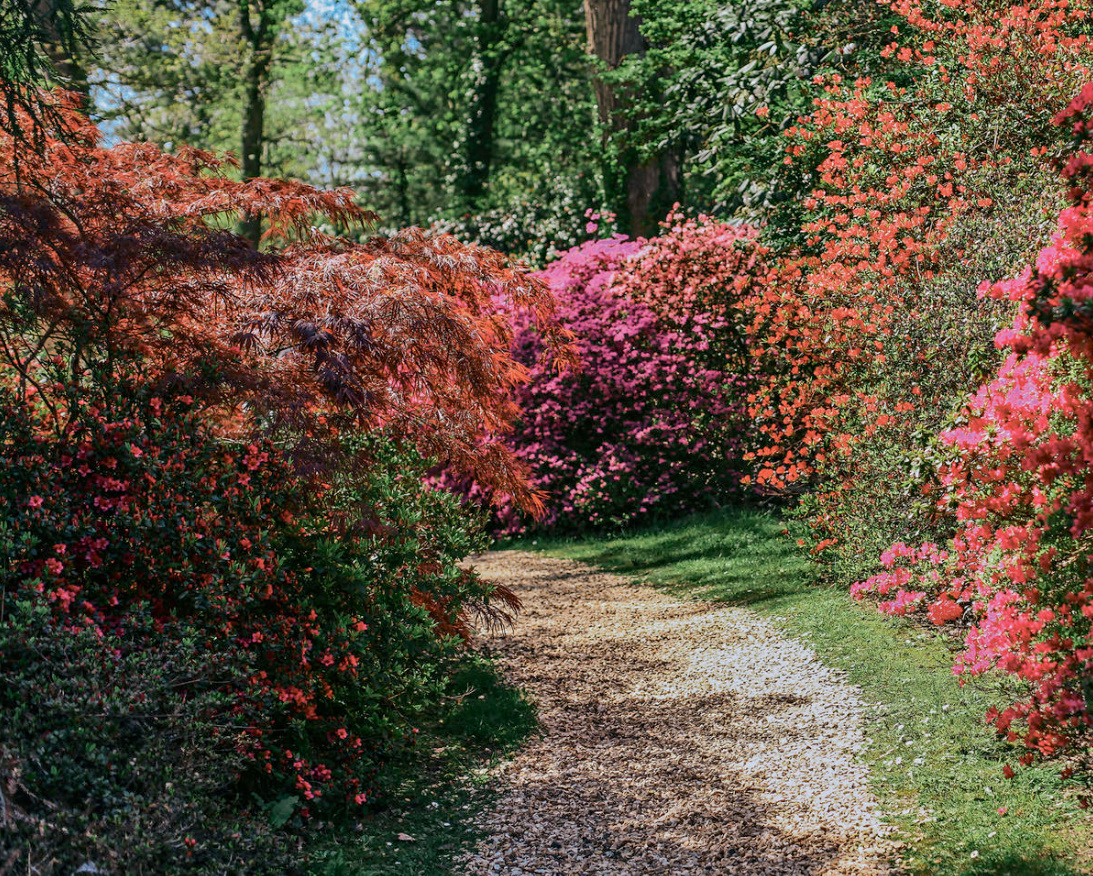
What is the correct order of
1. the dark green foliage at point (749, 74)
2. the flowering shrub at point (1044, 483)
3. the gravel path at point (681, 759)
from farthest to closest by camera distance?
the dark green foliage at point (749, 74), the gravel path at point (681, 759), the flowering shrub at point (1044, 483)

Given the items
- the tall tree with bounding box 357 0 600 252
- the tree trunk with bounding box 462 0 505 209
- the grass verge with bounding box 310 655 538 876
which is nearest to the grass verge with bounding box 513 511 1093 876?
the grass verge with bounding box 310 655 538 876

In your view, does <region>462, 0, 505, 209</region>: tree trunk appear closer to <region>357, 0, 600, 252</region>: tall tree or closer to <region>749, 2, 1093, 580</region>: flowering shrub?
<region>357, 0, 600, 252</region>: tall tree

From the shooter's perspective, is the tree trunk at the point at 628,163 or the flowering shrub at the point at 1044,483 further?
the tree trunk at the point at 628,163

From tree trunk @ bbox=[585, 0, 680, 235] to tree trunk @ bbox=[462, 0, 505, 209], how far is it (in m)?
4.92

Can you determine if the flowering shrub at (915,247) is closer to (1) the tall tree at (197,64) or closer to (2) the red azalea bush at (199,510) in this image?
(2) the red azalea bush at (199,510)

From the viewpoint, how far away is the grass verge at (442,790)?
3.58m

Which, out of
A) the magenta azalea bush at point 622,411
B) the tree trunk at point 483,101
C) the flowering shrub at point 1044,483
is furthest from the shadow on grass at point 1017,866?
the tree trunk at point 483,101

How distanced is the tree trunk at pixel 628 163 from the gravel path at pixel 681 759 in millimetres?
7392

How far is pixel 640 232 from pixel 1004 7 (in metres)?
6.59

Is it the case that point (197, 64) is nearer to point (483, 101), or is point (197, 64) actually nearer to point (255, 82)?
point (255, 82)

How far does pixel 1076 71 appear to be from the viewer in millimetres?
5938

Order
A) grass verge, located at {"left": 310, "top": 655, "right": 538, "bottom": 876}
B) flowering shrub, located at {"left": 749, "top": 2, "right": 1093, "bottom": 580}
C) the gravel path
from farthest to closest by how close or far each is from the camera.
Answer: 1. flowering shrub, located at {"left": 749, "top": 2, "right": 1093, "bottom": 580}
2. the gravel path
3. grass verge, located at {"left": 310, "top": 655, "right": 538, "bottom": 876}

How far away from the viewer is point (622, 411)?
1004 cm

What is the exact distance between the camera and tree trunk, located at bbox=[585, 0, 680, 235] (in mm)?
12945
